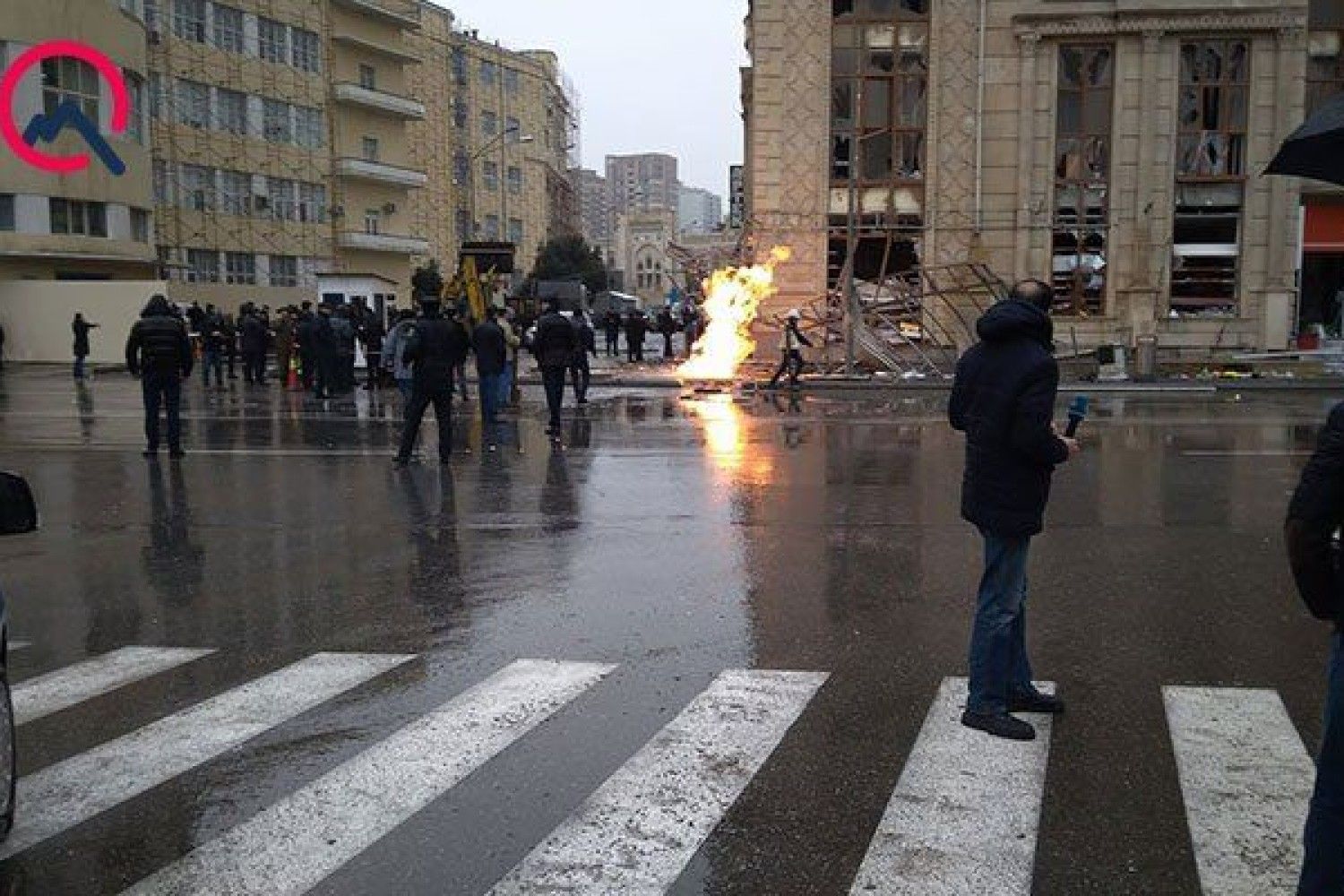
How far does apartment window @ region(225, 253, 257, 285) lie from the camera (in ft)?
175

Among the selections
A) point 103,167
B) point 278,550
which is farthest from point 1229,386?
point 103,167

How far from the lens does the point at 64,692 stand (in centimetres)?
584

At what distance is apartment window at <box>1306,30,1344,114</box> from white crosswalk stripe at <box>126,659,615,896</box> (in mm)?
33352

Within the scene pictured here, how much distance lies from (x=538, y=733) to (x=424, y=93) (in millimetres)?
78933

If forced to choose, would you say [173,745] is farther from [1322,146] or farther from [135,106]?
[135,106]

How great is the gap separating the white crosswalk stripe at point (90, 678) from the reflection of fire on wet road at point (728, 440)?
23.0 ft

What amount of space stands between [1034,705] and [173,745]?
3752 millimetres

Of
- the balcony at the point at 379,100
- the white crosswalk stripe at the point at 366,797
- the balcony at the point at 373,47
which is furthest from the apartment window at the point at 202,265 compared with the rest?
the white crosswalk stripe at the point at 366,797

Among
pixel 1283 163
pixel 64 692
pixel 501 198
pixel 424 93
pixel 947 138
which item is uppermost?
pixel 424 93

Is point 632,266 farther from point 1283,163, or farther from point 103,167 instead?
point 1283,163

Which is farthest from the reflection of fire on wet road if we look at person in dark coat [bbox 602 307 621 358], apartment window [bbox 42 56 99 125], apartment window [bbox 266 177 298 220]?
apartment window [bbox 266 177 298 220]

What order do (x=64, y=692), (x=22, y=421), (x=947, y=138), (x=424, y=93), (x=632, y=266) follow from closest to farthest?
(x=64, y=692) → (x=22, y=421) → (x=947, y=138) → (x=424, y=93) → (x=632, y=266)

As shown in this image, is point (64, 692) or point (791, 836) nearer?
point (791, 836)

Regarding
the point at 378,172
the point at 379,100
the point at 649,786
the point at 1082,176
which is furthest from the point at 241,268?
the point at 649,786
